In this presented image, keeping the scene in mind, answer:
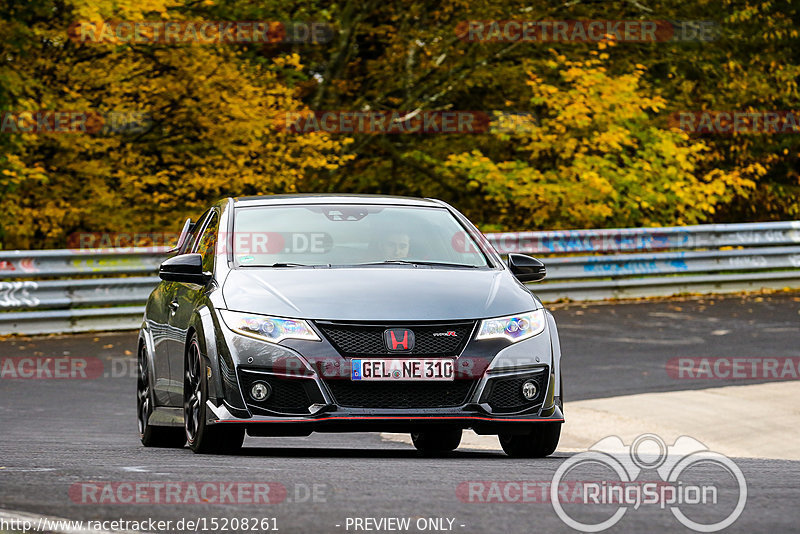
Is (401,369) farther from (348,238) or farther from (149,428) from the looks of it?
(149,428)

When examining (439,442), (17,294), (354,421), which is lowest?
(17,294)

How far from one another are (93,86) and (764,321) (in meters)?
11.6

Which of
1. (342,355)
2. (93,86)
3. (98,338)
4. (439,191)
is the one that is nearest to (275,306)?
(342,355)

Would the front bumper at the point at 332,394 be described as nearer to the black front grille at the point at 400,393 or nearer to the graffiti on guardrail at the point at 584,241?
the black front grille at the point at 400,393

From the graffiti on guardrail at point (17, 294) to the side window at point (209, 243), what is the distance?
348 inches

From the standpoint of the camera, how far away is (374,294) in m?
8.20

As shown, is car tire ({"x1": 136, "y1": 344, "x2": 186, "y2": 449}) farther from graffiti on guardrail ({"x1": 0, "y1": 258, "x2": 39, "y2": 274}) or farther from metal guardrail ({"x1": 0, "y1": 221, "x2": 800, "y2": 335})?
graffiti on guardrail ({"x1": 0, "y1": 258, "x2": 39, "y2": 274})

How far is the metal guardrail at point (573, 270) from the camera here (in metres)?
18.9

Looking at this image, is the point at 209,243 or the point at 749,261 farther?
the point at 749,261

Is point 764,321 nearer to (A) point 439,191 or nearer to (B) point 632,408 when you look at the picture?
(B) point 632,408

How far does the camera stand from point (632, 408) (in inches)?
548

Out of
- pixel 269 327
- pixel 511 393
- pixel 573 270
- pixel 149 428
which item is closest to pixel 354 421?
pixel 269 327

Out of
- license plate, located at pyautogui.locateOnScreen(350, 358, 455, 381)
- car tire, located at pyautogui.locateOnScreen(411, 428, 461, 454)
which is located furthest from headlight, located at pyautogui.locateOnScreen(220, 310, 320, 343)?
car tire, located at pyautogui.locateOnScreen(411, 428, 461, 454)

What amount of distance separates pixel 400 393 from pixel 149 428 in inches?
108
